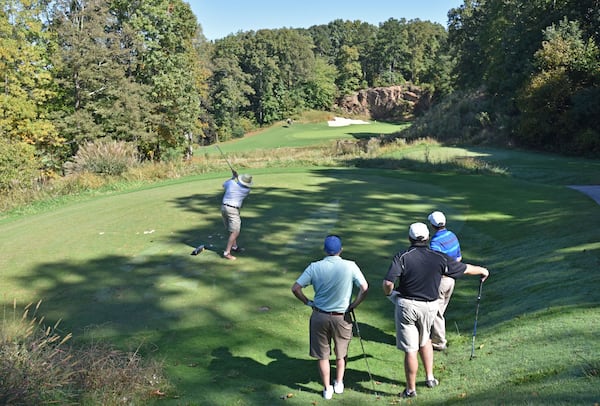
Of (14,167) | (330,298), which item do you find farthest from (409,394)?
(14,167)

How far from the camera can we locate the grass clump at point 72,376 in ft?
17.0

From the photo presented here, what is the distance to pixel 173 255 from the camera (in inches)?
490

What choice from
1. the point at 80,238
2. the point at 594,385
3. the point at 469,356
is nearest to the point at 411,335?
the point at 469,356

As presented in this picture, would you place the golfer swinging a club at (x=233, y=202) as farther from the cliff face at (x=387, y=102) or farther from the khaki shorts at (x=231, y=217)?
the cliff face at (x=387, y=102)

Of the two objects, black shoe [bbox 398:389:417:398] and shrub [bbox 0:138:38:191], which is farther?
shrub [bbox 0:138:38:191]

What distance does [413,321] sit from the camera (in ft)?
19.8

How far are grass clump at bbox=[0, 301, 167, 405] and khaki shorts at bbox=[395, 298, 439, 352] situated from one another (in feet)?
9.76

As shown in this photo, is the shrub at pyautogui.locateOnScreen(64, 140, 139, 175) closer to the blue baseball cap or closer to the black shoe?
the blue baseball cap

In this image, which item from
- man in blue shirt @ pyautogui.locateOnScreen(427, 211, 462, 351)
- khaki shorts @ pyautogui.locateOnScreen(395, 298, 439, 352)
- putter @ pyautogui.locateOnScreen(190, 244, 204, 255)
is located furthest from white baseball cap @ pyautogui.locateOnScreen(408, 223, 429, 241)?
putter @ pyautogui.locateOnScreen(190, 244, 204, 255)

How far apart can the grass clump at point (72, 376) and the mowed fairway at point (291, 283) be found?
40cm

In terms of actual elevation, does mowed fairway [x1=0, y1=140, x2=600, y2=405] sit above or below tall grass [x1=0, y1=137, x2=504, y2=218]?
above

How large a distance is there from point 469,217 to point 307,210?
4.96 meters

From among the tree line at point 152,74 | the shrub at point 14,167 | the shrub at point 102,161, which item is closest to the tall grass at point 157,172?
the shrub at point 102,161

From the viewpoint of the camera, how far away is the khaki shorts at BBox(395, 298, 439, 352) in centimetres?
601
